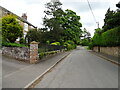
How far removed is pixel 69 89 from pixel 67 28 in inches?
1903

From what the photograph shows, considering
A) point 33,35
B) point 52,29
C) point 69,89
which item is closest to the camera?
point 69,89

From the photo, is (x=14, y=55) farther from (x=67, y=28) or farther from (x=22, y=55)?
(x=67, y=28)

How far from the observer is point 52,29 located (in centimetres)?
3709

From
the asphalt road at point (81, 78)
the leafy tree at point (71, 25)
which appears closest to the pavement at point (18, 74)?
the asphalt road at point (81, 78)

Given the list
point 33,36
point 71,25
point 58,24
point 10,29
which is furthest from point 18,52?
point 71,25

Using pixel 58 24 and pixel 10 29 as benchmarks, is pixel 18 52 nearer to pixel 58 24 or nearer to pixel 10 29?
pixel 10 29

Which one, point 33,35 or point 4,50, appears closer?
point 4,50

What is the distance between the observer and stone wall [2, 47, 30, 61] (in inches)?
548

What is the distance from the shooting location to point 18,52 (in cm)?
1403

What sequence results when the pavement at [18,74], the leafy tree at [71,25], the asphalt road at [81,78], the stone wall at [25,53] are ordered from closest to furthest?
the pavement at [18,74], the asphalt road at [81,78], the stone wall at [25,53], the leafy tree at [71,25]

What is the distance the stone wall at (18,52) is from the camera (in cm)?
1393

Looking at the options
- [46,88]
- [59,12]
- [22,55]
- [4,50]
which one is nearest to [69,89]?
[46,88]

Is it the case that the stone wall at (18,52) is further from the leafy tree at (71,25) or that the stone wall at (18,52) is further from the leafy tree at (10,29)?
the leafy tree at (71,25)

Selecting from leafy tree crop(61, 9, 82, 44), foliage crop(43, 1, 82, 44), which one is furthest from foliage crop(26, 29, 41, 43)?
leafy tree crop(61, 9, 82, 44)
